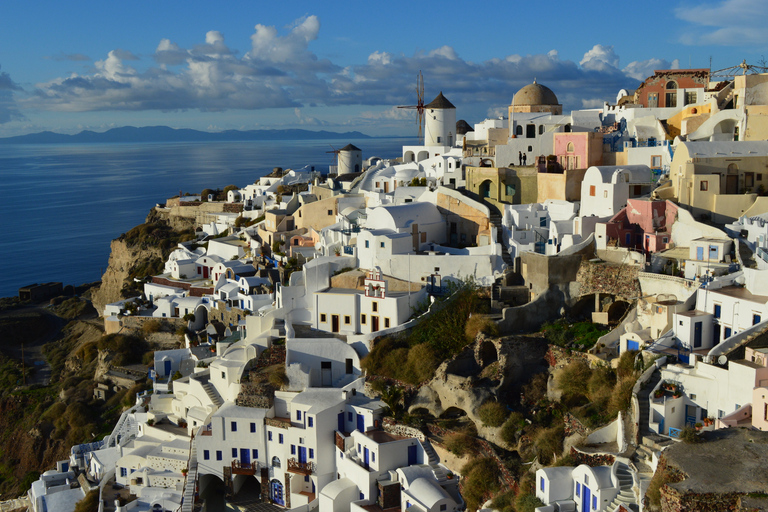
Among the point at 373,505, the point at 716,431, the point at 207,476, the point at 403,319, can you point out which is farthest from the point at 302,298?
the point at 716,431

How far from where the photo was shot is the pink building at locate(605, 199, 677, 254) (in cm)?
2191

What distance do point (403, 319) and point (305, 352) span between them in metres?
3.39

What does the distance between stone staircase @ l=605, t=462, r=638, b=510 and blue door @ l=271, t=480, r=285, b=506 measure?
11379 mm

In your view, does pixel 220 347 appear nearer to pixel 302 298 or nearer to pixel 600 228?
pixel 302 298

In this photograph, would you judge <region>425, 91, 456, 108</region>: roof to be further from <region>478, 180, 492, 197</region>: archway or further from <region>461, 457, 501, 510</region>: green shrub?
<region>461, 457, 501, 510</region>: green shrub

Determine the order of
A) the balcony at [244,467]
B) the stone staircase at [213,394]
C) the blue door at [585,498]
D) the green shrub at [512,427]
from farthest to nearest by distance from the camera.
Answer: the stone staircase at [213,394], the balcony at [244,467], the green shrub at [512,427], the blue door at [585,498]

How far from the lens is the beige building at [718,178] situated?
22.3m

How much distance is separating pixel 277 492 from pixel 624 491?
11.9m

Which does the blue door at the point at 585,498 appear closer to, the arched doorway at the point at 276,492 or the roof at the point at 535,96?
the arched doorway at the point at 276,492

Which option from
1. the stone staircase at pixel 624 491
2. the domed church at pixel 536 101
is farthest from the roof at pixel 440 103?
the stone staircase at pixel 624 491

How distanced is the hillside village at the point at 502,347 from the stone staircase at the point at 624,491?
0.04 m

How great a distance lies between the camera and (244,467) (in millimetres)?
22688

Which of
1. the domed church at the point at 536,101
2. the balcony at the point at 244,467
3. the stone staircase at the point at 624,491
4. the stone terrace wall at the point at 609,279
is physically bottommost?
the balcony at the point at 244,467

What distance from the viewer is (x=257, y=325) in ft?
86.5
